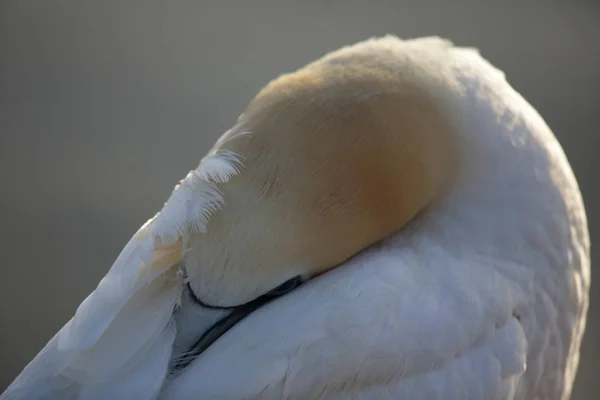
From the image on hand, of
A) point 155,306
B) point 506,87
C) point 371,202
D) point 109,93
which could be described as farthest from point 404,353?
point 109,93

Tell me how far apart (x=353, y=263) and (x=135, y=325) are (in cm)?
25

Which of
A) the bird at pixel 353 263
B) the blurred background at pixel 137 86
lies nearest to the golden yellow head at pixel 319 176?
the bird at pixel 353 263

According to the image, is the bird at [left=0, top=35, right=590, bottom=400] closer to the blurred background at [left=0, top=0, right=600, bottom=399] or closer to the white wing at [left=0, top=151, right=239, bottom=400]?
the white wing at [left=0, top=151, right=239, bottom=400]

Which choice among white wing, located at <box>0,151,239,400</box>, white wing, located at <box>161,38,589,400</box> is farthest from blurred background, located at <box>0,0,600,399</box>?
white wing, located at <box>0,151,239,400</box>

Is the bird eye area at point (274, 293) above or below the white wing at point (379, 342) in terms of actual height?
above

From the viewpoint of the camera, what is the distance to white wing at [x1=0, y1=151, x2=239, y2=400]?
2.10 ft

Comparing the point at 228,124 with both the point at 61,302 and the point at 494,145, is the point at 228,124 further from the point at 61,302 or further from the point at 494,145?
the point at 494,145

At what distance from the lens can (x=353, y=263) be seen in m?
0.72

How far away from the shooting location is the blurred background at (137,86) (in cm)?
126

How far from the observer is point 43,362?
70 cm

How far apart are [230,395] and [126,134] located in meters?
0.80

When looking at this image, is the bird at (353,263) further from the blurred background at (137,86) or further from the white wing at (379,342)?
the blurred background at (137,86)

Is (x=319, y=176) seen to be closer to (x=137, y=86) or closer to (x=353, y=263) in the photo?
(x=353, y=263)

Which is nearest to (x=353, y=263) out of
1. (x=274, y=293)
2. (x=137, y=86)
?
(x=274, y=293)
